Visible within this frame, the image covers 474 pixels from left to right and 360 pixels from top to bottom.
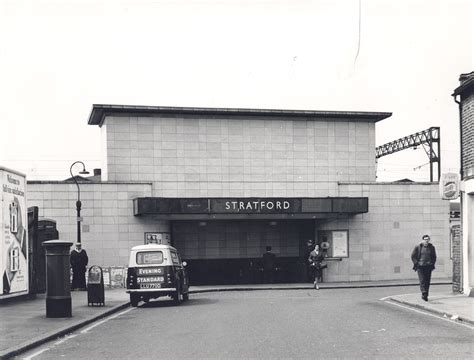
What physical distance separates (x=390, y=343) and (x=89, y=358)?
15.1 ft

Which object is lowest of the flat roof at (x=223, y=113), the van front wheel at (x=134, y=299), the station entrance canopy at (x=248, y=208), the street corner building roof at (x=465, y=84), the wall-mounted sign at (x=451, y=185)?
the van front wheel at (x=134, y=299)

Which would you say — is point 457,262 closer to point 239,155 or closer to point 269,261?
point 269,261

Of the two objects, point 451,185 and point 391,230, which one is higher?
point 451,185

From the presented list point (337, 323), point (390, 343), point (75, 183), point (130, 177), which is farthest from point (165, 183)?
point (390, 343)

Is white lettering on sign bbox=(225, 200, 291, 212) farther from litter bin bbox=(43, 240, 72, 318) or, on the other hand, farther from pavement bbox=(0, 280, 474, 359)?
litter bin bbox=(43, 240, 72, 318)

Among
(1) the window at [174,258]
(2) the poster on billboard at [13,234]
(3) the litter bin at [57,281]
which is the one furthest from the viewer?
(1) the window at [174,258]

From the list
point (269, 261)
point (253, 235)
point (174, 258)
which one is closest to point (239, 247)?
point (253, 235)

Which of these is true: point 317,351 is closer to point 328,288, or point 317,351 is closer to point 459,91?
point 459,91

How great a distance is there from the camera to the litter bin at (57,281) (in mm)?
17891

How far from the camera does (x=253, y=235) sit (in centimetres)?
3916

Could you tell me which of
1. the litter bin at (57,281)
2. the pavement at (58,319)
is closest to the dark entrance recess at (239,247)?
the pavement at (58,319)

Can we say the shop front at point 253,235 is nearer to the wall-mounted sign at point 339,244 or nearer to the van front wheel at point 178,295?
the wall-mounted sign at point 339,244

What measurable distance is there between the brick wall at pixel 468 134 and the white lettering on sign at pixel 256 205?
12.7 metres

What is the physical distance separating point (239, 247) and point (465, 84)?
17933mm
